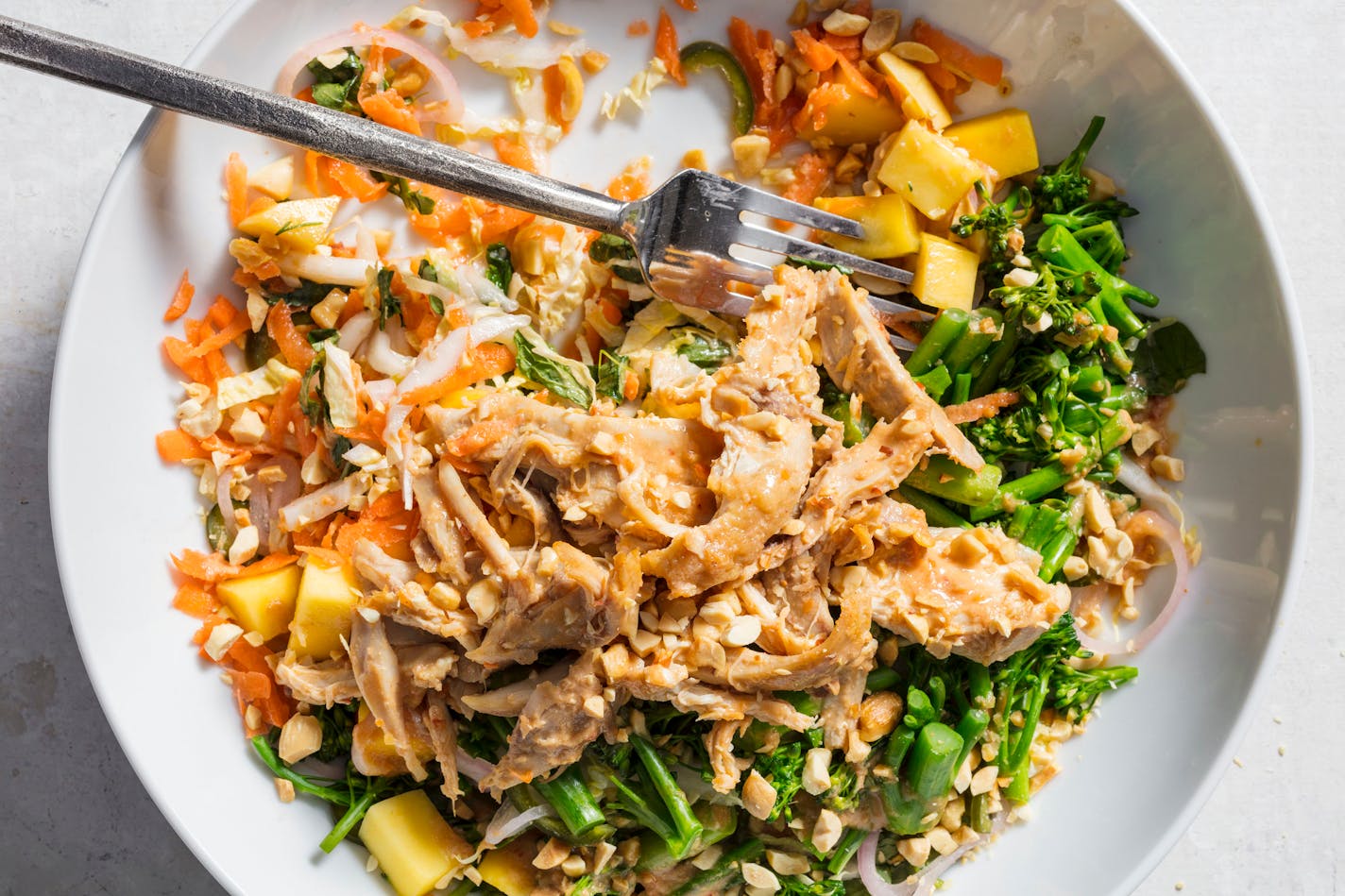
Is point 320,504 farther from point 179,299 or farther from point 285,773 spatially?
point 285,773

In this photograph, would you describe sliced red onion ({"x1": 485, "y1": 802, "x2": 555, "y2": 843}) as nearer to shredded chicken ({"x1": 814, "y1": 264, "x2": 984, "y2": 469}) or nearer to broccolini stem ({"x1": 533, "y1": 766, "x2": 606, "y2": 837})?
broccolini stem ({"x1": 533, "y1": 766, "x2": 606, "y2": 837})

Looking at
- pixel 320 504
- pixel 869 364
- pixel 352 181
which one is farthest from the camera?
pixel 352 181

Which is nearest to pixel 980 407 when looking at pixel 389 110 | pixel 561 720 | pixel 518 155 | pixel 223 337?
pixel 561 720

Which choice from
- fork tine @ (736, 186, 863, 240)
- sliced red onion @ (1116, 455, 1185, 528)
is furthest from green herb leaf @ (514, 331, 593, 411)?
sliced red onion @ (1116, 455, 1185, 528)

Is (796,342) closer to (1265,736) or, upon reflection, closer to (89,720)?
(1265,736)

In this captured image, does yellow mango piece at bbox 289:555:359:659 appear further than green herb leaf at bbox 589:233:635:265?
No

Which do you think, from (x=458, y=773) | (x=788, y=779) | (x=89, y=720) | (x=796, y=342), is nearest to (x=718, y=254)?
(x=796, y=342)
